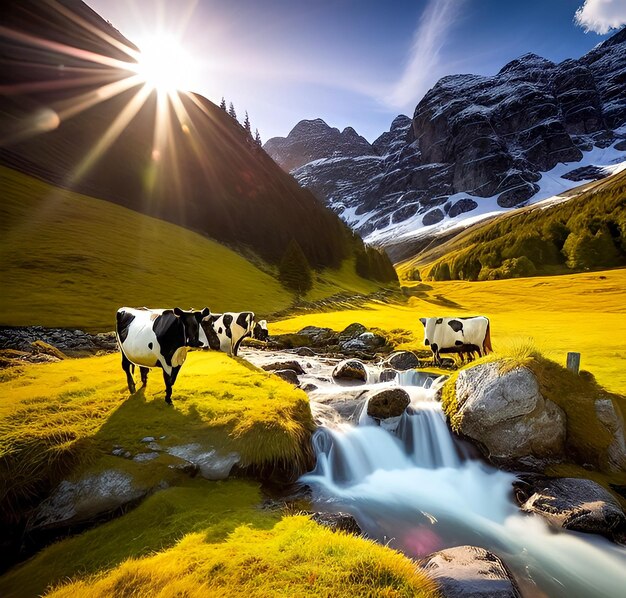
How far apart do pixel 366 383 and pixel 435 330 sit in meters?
6.52

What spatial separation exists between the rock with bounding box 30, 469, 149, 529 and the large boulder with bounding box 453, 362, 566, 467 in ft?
35.2

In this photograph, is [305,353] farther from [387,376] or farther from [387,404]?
[387,404]

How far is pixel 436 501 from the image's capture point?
9969mm

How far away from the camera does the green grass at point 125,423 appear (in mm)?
7035

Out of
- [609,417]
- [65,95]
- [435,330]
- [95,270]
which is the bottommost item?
[609,417]

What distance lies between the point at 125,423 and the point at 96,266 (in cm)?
4637

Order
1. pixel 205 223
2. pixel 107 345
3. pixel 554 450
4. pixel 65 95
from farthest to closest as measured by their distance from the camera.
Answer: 1. pixel 205 223
2. pixel 65 95
3. pixel 107 345
4. pixel 554 450

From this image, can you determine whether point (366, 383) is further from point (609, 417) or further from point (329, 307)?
point (329, 307)

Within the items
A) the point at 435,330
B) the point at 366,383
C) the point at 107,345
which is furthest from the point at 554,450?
the point at 107,345

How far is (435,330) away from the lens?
21469 mm

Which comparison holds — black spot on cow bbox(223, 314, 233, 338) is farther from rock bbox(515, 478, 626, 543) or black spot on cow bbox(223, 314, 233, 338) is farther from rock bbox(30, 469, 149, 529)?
rock bbox(515, 478, 626, 543)

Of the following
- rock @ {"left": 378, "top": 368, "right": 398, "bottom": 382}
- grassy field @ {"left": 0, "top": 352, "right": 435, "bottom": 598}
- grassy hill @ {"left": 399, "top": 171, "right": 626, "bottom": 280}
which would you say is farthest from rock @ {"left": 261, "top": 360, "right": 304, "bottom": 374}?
grassy hill @ {"left": 399, "top": 171, "right": 626, "bottom": 280}

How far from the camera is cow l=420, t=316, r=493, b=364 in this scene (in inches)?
804

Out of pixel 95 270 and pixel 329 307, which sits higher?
pixel 95 270
